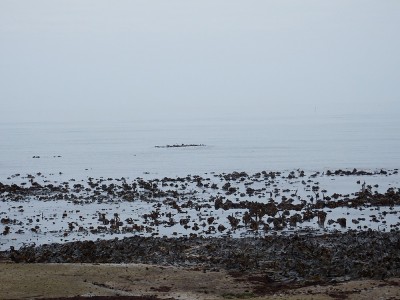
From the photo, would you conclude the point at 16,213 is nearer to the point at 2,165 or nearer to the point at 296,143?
the point at 2,165

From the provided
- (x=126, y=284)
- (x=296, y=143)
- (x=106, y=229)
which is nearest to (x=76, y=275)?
(x=126, y=284)

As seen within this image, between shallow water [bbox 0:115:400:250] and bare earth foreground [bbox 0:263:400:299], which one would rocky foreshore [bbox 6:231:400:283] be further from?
shallow water [bbox 0:115:400:250]

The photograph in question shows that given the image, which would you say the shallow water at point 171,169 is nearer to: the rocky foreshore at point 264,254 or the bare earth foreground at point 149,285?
the rocky foreshore at point 264,254

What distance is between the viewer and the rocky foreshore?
3359 cm

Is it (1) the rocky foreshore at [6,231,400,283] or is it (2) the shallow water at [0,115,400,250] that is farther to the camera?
(2) the shallow water at [0,115,400,250]

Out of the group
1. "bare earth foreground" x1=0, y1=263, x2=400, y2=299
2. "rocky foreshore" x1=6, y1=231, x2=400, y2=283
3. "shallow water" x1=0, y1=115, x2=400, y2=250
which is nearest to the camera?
"bare earth foreground" x1=0, y1=263, x2=400, y2=299

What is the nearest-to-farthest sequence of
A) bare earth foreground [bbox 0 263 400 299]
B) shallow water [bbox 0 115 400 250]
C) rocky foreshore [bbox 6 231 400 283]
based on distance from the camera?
1. bare earth foreground [bbox 0 263 400 299]
2. rocky foreshore [bbox 6 231 400 283]
3. shallow water [bbox 0 115 400 250]

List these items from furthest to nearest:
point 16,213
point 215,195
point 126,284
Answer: point 215,195 < point 16,213 < point 126,284

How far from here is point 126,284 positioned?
30984mm

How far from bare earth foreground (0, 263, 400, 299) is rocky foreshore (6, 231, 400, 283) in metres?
1.79

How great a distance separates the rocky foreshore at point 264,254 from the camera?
33594 mm

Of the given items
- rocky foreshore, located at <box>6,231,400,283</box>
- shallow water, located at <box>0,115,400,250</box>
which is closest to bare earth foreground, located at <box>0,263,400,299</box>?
rocky foreshore, located at <box>6,231,400,283</box>

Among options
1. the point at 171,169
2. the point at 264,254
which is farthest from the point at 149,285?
the point at 171,169

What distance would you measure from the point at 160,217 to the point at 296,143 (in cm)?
12096
